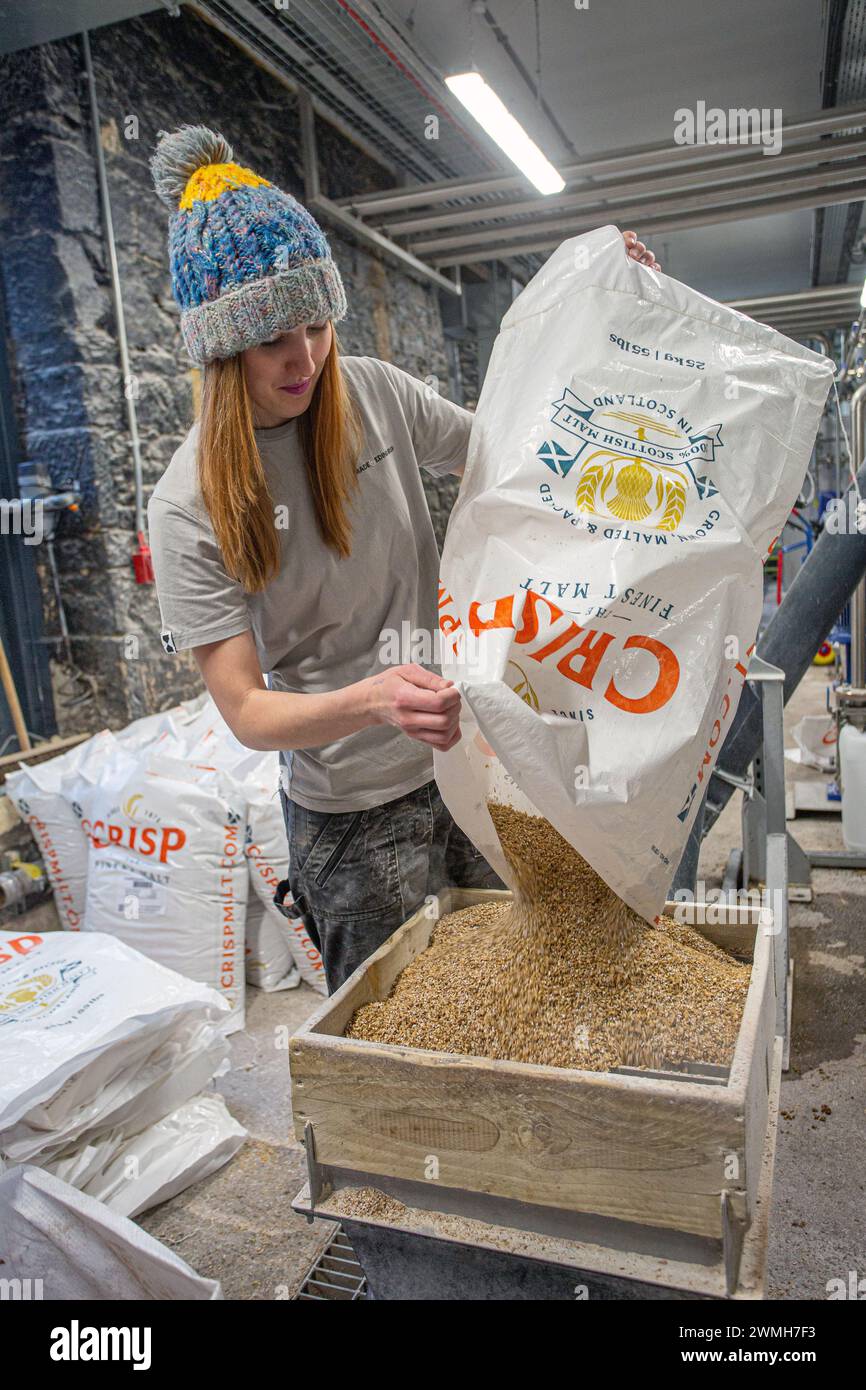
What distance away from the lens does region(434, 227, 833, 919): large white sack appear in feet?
2.88

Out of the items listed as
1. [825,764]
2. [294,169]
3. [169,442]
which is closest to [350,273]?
[294,169]

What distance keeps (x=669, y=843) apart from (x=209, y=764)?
1895 mm

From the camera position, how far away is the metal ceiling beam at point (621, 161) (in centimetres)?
388

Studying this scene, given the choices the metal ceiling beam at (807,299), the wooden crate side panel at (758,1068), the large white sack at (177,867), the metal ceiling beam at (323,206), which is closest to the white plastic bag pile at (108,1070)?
the large white sack at (177,867)

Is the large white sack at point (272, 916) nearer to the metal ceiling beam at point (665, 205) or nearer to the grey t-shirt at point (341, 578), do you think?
the grey t-shirt at point (341, 578)

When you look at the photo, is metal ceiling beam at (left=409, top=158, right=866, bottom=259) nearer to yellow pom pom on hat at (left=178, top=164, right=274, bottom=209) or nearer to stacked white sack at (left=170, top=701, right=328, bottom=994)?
stacked white sack at (left=170, top=701, right=328, bottom=994)

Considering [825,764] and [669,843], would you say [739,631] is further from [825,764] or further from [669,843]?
[825,764]

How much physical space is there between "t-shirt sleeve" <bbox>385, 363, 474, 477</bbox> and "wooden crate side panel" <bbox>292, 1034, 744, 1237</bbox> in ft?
2.72

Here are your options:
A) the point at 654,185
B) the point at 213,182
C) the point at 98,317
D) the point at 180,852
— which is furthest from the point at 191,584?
the point at 654,185

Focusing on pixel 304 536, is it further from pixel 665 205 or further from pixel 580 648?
pixel 665 205

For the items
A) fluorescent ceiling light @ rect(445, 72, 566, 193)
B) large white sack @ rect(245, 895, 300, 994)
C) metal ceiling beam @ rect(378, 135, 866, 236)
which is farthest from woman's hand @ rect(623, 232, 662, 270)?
metal ceiling beam @ rect(378, 135, 866, 236)

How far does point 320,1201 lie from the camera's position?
964mm

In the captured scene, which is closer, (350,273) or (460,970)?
(460,970)

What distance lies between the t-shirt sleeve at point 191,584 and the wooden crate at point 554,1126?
1.59ft
